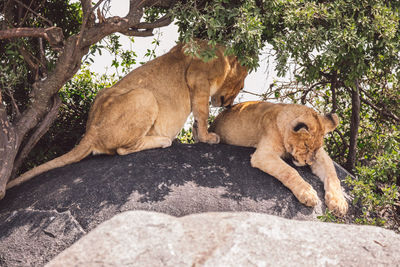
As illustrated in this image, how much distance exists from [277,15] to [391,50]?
1690mm

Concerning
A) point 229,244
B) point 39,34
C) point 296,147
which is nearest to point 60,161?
point 39,34

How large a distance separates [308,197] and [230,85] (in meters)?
2.53

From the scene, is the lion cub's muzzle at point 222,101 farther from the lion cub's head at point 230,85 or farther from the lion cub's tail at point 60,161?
the lion cub's tail at point 60,161

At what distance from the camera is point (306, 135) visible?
581 cm

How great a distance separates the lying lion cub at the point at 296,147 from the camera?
562cm

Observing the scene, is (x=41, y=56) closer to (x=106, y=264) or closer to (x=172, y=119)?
(x=172, y=119)

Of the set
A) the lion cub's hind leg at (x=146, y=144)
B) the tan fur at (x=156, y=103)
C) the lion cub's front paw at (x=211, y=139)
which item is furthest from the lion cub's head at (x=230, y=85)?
the lion cub's hind leg at (x=146, y=144)

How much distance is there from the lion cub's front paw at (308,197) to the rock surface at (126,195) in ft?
0.31

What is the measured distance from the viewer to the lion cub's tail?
607 centimetres

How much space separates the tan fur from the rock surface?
9.7 inches

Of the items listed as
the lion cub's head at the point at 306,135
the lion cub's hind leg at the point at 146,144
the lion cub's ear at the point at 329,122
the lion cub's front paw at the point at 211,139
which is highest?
the lion cub's ear at the point at 329,122

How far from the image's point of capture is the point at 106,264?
10.6 ft

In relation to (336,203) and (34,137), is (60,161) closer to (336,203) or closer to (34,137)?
(34,137)

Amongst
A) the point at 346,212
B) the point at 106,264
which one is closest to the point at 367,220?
the point at 346,212
